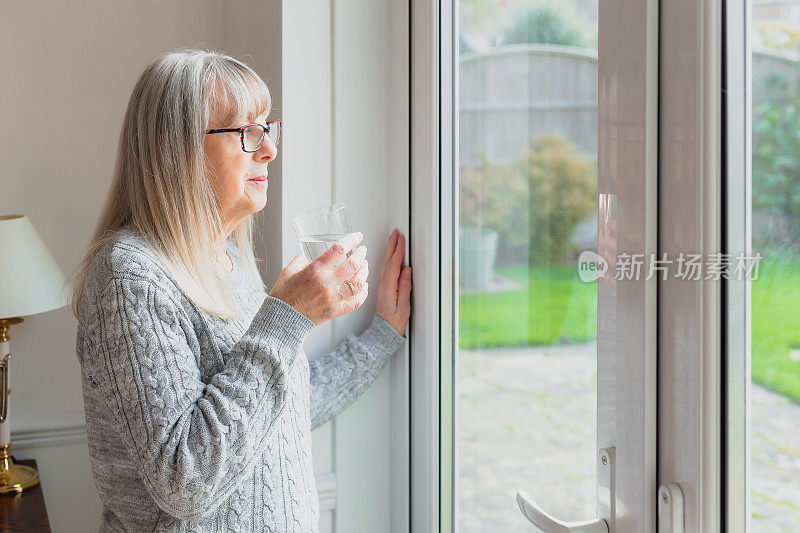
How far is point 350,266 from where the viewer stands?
1285 millimetres

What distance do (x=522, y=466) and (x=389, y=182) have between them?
0.80 metres

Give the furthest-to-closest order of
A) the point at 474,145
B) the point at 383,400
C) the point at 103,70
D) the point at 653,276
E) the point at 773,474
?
the point at 103,70
the point at 383,400
the point at 474,145
the point at 653,276
the point at 773,474

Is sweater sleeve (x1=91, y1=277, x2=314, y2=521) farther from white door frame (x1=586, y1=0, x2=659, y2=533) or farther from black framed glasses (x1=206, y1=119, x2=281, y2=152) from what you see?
white door frame (x1=586, y1=0, x2=659, y2=533)

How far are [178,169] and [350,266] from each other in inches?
13.5

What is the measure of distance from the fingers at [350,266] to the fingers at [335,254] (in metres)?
0.01

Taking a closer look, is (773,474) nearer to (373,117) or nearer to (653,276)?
(653,276)

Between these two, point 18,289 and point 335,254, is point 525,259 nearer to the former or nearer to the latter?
point 335,254

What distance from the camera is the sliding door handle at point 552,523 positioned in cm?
105

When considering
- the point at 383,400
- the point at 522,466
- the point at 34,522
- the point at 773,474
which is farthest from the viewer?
the point at 383,400

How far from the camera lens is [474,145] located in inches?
56.7

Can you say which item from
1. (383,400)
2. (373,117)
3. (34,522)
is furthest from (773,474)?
(34,522)

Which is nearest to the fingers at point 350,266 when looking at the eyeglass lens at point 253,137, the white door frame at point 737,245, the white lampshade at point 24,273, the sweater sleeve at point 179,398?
the sweater sleeve at point 179,398

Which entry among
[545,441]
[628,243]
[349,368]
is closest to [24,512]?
[349,368]

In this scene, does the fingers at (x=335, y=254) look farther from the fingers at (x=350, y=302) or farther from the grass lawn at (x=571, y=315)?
the grass lawn at (x=571, y=315)
